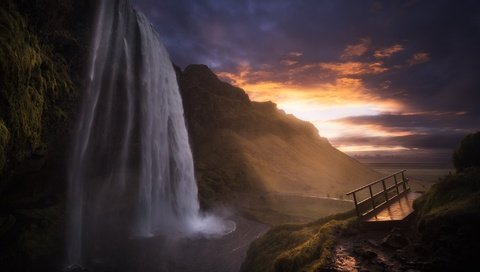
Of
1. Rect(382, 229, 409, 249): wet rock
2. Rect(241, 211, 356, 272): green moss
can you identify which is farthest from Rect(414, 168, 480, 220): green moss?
Rect(241, 211, 356, 272): green moss

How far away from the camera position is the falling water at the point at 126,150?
80.9 ft

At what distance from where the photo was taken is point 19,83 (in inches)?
444

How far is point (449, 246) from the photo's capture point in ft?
19.6

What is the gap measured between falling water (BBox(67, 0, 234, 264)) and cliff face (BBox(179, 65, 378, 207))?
6.65m

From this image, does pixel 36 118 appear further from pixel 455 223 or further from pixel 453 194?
pixel 453 194

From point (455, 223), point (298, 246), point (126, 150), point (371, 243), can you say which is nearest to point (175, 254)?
point (298, 246)

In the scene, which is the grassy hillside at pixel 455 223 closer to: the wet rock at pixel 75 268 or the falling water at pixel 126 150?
the wet rock at pixel 75 268

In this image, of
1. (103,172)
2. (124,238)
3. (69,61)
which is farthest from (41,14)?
(124,238)

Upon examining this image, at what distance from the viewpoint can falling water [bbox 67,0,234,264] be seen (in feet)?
80.9

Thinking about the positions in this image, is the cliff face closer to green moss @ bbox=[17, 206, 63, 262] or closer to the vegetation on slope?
green moss @ bbox=[17, 206, 63, 262]

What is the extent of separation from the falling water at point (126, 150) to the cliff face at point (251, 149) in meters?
Result: 6.65

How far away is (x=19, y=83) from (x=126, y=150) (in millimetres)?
19264

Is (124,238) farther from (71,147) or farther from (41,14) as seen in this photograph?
(41,14)

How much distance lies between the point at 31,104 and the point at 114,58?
55.7 ft
